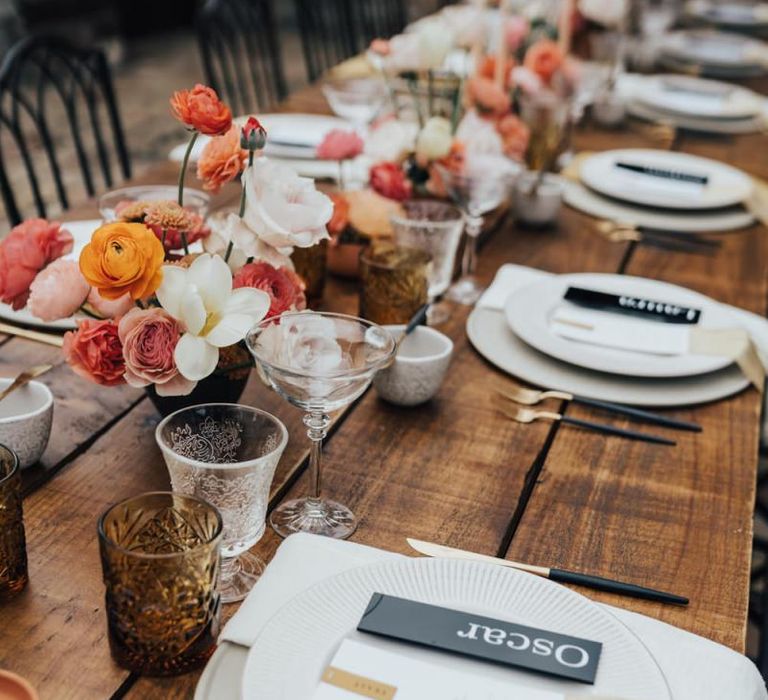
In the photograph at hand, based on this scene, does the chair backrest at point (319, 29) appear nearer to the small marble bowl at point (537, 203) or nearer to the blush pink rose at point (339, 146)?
the small marble bowl at point (537, 203)

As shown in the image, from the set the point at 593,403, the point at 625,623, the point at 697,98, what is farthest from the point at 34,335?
the point at 697,98

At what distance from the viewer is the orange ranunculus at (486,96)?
1.74 metres

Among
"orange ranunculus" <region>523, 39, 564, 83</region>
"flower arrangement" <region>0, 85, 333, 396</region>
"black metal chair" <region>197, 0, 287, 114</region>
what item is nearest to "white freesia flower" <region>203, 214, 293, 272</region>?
"flower arrangement" <region>0, 85, 333, 396</region>

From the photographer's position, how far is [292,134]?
2090 mm

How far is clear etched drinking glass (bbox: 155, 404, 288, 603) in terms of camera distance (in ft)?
2.67

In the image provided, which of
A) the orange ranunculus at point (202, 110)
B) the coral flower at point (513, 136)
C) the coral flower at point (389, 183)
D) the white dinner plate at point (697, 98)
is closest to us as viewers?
the orange ranunculus at point (202, 110)

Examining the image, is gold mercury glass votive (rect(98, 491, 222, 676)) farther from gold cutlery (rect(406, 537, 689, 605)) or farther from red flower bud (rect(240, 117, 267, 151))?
red flower bud (rect(240, 117, 267, 151))

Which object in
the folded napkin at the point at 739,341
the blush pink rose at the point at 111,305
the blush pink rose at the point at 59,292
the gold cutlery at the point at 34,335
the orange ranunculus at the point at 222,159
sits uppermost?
the orange ranunculus at the point at 222,159

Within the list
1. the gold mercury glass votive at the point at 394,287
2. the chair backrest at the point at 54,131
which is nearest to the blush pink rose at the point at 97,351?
the gold mercury glass votive at the point at 394,287

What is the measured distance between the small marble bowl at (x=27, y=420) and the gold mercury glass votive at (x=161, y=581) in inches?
10.0

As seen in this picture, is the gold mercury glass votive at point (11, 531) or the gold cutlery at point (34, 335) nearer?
the gold mercury glass votive at point (11, 531)

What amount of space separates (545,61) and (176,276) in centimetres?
129

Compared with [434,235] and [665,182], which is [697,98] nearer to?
[665,182]

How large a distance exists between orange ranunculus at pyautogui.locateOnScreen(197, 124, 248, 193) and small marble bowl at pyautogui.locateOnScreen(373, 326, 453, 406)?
0.95ft
